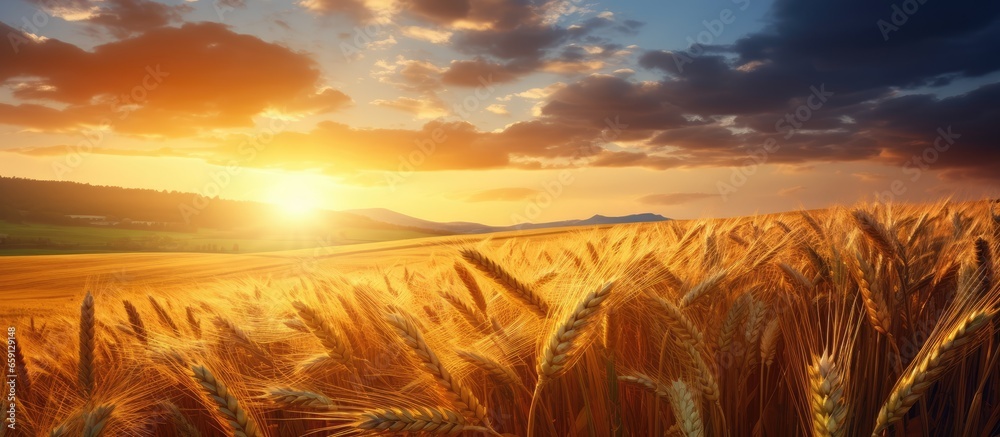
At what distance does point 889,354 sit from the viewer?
1859 mm

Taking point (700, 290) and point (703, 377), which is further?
point (700, 290)

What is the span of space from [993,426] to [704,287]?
1055 mm

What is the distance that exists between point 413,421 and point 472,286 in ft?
4.04

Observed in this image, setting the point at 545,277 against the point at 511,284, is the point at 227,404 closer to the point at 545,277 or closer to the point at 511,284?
the point at 511,284

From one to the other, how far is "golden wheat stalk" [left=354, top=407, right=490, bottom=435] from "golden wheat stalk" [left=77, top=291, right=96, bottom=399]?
1.55 metres

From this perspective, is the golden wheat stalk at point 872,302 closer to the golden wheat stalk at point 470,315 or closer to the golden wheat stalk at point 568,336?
the golden wheat stalk at point 568,336

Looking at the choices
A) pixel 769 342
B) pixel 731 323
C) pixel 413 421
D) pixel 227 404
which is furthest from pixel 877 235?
pixel 227 404

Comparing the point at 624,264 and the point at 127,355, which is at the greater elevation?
the point at 624,264

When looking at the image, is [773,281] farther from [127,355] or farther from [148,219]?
[148,219]

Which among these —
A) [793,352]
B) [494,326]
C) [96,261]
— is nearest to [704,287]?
[793,352]

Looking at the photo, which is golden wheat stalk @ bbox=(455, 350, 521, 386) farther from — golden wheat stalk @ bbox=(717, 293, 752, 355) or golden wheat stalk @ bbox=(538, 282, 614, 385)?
golden wheat stalk @ bbox=(717, 293, 752, 355)

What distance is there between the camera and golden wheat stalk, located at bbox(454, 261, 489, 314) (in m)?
2.49

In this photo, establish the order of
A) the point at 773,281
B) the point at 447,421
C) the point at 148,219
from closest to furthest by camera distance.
A: 1. the point at 447,421
2. the point at 773,281
3. the point at 148,219

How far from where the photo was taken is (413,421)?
4.47 ft
